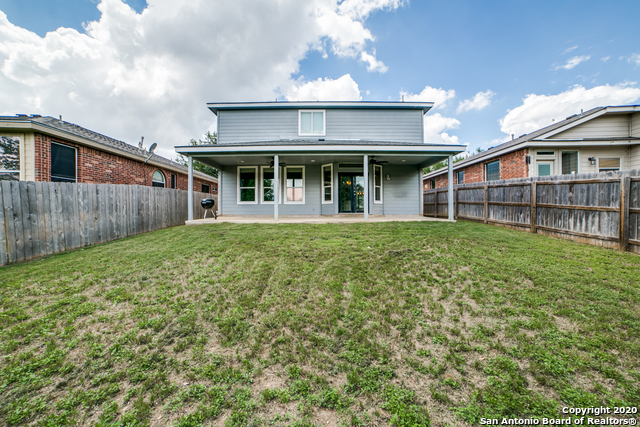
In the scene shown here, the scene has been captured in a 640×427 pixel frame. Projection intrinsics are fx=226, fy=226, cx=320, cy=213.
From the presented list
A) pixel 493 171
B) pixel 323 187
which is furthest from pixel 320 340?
pixel 493 171

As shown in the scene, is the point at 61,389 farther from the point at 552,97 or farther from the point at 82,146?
the point at 552,97

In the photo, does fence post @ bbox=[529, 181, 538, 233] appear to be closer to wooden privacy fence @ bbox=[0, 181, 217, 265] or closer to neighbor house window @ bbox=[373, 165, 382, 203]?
neighbor house window @ bbox=[373, 165, 382, 203]

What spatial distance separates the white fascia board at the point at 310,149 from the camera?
351 inches

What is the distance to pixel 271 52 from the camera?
14.3 m

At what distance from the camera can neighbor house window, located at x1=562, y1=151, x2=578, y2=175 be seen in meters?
11.1

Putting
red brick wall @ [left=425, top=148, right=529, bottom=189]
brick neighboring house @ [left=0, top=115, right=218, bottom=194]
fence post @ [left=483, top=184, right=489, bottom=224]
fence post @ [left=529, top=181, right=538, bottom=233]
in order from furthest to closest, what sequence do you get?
red brick wall @ [left=425, top=148, right=529, bottom=189] → fence post @ [left=483, top=184, right=489, bottom=224] → brick neighboring house @ [left=0, top=115, right=218, bottom=194] → fence post @ [left=529, top=181, right=538, bottom=233]

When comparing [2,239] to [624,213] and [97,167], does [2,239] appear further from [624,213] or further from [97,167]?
[624,213]

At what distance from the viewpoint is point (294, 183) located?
11.4 meters

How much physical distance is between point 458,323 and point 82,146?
13.5 meters

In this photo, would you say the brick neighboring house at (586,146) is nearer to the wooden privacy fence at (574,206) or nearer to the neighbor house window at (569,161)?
the neighbor house window at (569,161)

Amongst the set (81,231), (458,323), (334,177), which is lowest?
(458,323)

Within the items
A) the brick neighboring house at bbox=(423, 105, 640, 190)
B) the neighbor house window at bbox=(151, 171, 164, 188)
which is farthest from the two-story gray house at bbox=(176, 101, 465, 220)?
the neighbor house window at bbox=(151, 171, 164, 188)

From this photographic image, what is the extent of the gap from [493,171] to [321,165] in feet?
33.5

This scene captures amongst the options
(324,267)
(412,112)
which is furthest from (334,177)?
(324,267)
